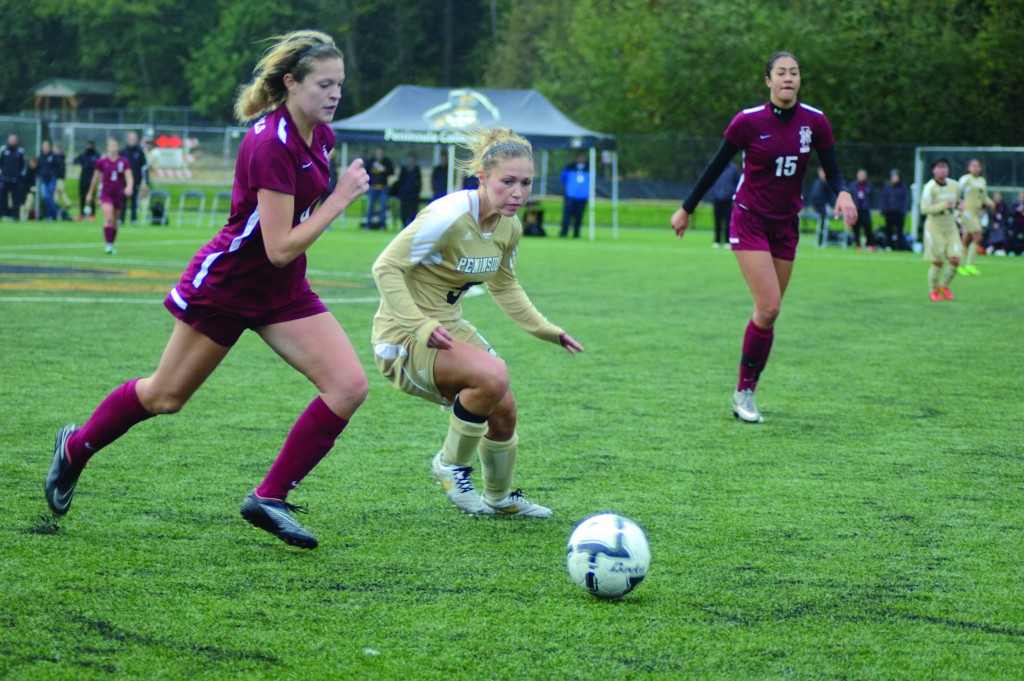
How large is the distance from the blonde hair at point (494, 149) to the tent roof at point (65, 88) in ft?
221

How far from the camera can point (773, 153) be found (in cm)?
777

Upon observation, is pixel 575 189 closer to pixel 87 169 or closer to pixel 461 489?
pixel 87 169

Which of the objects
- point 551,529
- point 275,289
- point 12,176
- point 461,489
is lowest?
point 551,529

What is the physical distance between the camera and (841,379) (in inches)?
368

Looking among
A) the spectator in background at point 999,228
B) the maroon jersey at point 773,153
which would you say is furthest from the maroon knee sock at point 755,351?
the spectator in background at point 999,228

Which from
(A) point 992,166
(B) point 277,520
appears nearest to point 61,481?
(B) point 277,520

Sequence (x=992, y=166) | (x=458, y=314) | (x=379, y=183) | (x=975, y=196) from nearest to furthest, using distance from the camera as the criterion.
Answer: (x=458, y=314) < (x=975, y=196) < (x=992, y=166) < (x=379, y=183)

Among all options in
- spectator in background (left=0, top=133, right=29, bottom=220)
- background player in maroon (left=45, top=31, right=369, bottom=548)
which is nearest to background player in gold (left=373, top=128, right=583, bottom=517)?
background player in maroon (left=45, top=31, right=369, bottom=548)

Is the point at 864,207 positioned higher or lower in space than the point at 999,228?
higher

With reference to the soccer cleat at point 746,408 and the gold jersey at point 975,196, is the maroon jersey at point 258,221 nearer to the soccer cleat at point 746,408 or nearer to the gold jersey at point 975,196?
the soccer cleat at point 746,408

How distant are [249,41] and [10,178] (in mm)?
35139

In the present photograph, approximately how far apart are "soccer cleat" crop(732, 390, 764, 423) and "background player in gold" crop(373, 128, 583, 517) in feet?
8.67

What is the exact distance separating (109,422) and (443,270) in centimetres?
147

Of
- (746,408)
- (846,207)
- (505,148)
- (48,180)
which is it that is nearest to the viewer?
(505,148)
